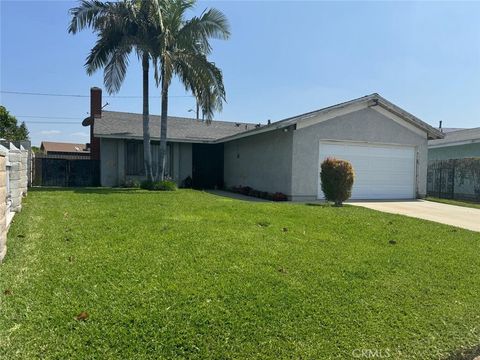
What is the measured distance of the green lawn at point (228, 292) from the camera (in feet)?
9.52

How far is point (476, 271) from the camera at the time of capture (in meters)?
5.03

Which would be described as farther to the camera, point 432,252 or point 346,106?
point 346,106

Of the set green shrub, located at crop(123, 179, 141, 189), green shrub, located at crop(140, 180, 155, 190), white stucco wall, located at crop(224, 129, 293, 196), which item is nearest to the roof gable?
white stucco wall, located at crop(224, 129, 293, 196)

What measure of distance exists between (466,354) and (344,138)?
37.5 feet

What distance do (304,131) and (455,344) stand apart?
10693mm

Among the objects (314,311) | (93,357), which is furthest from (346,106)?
(93,357)

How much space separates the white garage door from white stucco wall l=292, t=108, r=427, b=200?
0.93ft

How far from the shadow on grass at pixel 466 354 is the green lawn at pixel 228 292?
0.03 m

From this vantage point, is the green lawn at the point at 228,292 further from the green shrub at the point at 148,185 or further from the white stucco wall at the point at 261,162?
the green shrub at the point at 148,185

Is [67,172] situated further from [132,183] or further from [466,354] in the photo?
[466,354]

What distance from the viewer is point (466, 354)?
3.17 m

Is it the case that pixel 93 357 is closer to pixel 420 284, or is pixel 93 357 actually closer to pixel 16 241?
pixel 16 241

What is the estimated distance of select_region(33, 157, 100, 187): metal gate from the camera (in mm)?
18047

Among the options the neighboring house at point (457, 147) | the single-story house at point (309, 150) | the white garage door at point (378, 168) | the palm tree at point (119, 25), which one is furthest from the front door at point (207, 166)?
the neighboring house at point (457, 147)
